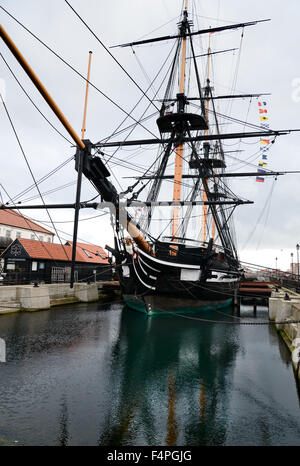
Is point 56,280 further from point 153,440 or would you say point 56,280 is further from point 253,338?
point 153,440

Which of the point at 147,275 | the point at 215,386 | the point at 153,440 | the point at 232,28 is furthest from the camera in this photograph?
the point at 232,28

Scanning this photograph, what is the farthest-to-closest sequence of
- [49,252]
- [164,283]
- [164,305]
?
[49,252] < [164,305] < [164,283]

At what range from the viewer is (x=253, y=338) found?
14867 mm

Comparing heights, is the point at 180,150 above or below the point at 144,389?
above

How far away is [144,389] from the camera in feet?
26.4

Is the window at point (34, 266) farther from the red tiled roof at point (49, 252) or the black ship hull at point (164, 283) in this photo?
the black ship hull at point (164, 283)

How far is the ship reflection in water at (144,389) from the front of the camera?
5699mm

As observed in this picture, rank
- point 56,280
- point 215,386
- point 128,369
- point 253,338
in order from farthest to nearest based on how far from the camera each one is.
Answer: point 56,280 < point 253,338 < point 128,369 < point 215,386

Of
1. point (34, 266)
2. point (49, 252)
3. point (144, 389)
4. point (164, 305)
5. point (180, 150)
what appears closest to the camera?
point (144, 389)

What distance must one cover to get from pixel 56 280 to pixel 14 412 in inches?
926

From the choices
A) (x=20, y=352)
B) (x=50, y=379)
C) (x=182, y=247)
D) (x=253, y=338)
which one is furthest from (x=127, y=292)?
(x=50, y=379)

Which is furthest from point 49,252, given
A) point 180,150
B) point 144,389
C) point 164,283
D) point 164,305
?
point 144,389

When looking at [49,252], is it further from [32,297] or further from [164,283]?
[164,283]

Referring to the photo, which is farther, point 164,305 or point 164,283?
point 164,305
